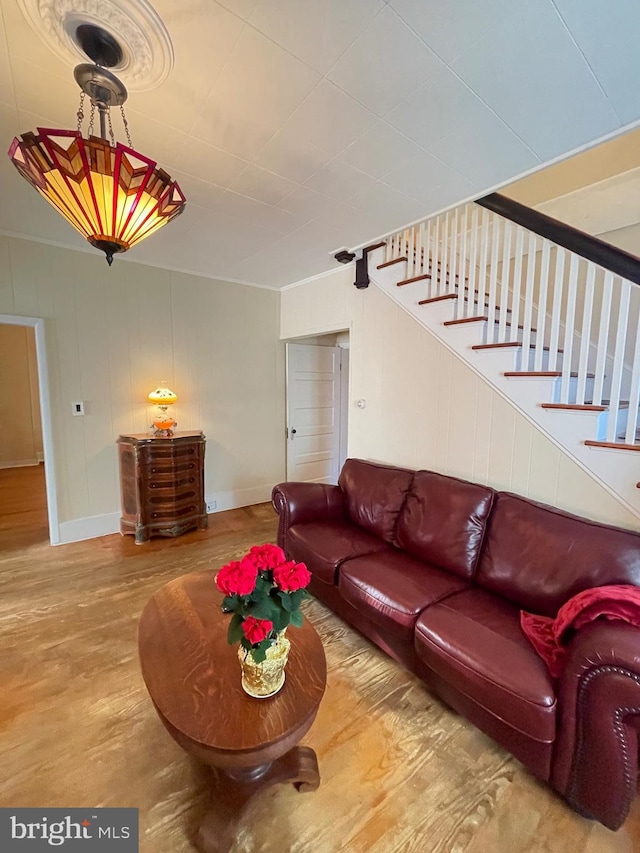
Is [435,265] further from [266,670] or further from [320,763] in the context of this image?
[320,763]

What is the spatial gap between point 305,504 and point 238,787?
5.21 feet

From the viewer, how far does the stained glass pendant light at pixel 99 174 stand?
1.06 m

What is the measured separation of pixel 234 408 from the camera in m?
4.18

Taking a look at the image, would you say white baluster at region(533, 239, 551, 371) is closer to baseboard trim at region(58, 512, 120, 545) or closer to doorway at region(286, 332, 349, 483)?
doorway at region(286, 332, 349, 483)

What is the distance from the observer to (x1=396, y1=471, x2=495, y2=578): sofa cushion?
2.04m

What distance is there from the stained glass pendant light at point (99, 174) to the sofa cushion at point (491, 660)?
202cm

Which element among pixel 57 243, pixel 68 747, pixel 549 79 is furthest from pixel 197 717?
pixel 57 243

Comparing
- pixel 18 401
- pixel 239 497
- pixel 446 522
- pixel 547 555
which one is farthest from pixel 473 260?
pixel 18 401

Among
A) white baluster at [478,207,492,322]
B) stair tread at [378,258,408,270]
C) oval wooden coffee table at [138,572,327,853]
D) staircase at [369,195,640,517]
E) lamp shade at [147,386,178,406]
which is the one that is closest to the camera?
oval wooden coffee table at [138,572,327,853]

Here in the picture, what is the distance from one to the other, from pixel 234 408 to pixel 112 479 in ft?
4.74

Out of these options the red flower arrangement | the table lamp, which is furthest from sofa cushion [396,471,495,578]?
the table lamp

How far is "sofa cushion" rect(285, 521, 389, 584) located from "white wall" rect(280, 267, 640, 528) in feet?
2.67

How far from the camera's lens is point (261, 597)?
1085 millimetres

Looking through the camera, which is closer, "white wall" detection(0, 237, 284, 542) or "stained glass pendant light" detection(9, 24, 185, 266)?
"stained glass pendant light" detection(9, 24, 185, 266)
